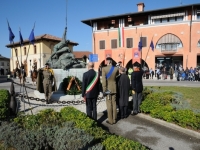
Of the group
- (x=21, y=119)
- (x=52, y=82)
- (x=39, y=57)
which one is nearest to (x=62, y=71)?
(x=52, y=82)

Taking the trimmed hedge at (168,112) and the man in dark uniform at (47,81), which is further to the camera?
the man in dark uniform at (47,81)

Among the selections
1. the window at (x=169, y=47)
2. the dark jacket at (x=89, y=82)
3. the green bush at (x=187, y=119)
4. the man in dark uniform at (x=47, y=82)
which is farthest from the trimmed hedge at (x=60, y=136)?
the window at (x=169, y=47)

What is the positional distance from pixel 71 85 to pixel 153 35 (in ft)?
80.7

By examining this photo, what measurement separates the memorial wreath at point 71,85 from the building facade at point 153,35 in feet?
63.8

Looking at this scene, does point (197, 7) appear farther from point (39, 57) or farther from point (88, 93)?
point (39, 57)

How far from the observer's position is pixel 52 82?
9164 mm

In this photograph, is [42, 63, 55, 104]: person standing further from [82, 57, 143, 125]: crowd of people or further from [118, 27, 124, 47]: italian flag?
[118, 27, 124, 47]: italian flag

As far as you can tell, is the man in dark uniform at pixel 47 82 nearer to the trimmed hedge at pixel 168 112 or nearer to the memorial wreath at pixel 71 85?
the memorial wreath at pixel 71 85

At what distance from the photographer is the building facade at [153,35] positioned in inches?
1142

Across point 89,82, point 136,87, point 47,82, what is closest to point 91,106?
point 89,82

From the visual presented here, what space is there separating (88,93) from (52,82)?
382 centimetres

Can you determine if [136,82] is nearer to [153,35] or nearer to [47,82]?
[47,82]

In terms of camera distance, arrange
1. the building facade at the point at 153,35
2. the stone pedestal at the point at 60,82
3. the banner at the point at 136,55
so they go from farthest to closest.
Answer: the banner at the point at 136,55 → the building facade at the point at 153,35 → the stone pedestal at the point at 60,82

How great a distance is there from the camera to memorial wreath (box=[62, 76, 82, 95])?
32.6ft
